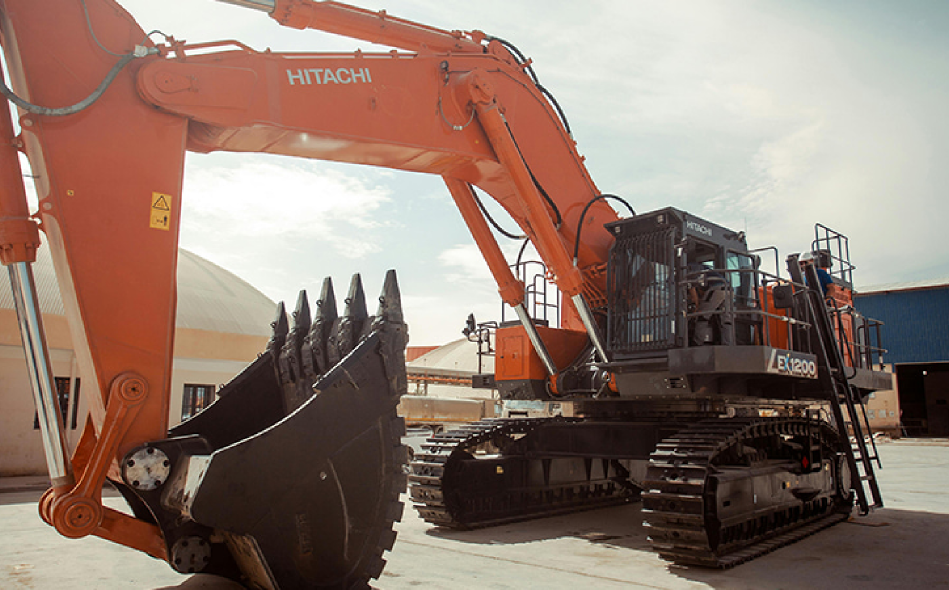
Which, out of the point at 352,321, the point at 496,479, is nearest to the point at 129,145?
the point at 352,321

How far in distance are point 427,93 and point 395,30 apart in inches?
24.5

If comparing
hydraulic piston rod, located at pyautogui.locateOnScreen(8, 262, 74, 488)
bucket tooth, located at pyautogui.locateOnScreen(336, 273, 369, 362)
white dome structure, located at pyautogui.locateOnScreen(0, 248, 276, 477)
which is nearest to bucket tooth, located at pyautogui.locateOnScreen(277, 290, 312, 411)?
bucket tooth, located at pyautogui.locateOnScreen(336, 273, 369, 362)

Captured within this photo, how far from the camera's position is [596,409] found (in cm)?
850

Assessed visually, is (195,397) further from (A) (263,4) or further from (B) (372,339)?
(B) (372,339)

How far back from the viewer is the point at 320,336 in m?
5.16

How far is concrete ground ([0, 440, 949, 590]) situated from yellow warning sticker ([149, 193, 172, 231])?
8.41 ft

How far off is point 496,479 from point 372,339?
190 inches

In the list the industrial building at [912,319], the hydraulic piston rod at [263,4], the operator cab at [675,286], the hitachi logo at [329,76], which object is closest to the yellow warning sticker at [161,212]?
the hitachi logo at [329,76]

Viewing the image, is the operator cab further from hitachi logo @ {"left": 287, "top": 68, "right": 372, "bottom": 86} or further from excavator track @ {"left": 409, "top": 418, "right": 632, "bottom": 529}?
hitachi logo @ {"left": 287, "top": 68, "right": 372, "bottom": 86}

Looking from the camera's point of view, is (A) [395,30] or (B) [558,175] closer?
(A) [395,30]

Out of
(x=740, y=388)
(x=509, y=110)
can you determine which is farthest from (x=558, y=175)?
(x=740, y=388)

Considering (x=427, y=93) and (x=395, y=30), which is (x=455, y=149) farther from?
(x=395, y=30)

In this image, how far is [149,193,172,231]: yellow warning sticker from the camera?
13.7 ft

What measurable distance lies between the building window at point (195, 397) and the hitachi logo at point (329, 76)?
13.7m
